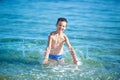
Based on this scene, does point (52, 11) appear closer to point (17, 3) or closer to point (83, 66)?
point (17, 3)

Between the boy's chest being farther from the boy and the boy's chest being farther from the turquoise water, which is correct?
the turquoise water

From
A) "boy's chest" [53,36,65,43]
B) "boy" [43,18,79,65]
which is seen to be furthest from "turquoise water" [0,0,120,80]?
"boy's chest" [53,36,65,43]

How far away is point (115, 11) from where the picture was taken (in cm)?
566

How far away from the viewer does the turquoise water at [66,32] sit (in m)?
3.03

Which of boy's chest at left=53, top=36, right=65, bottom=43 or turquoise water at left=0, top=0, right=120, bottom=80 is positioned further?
boy's chest at left=53, top=36, right=65, bottom=43

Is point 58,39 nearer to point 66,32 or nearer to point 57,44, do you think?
point 57,44

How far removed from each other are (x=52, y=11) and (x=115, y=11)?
1.32 m

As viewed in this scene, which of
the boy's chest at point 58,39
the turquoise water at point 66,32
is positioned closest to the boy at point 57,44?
the boy's chest at point 58,39

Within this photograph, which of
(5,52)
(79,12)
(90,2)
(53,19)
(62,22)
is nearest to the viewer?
(62,22)

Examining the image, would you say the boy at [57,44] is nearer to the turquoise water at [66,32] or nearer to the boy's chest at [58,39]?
the boy's chest at [58,39]

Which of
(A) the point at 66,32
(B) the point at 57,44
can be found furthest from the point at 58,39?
(A) the point at 66,32

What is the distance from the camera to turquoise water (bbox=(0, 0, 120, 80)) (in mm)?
3031

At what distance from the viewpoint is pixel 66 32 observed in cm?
471

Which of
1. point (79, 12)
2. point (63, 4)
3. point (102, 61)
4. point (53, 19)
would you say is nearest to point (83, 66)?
point (102, 61)
